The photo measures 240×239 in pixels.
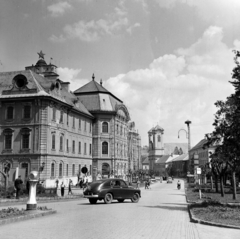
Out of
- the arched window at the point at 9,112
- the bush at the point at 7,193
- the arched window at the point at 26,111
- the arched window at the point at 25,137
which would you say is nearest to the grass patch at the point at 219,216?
the bush at the point at 7,193

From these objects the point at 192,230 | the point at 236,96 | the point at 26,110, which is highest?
the point at 26,110

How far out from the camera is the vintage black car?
74.1ft

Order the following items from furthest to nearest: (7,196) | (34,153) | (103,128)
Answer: (103,128) < (34,153) < (7,196)

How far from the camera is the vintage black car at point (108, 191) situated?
22.6 meters

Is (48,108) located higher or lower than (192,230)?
higher

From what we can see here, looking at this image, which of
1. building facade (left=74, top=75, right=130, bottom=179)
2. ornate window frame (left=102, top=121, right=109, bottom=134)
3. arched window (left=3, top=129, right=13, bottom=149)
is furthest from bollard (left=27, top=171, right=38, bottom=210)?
ornate window frame (left=102, top=121, right=109, bottom=134)

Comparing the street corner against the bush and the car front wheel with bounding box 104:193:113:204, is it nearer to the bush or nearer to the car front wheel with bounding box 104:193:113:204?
the car front wheel with bounding box 104:193:113:204

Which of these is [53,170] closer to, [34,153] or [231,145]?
[34,153]

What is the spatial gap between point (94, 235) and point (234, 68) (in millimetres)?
12035

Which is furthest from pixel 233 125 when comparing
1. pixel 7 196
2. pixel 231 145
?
pixel 7 196

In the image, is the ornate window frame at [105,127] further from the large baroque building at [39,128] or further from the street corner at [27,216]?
the street corner at [27,216]

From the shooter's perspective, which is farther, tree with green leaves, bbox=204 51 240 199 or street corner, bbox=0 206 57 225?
tree with green leaves, bbox=204 51 240 199

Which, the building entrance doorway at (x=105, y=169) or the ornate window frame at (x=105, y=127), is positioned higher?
the ornate window frame at (x=105, y=127)

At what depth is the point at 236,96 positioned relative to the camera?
18.3 metres
